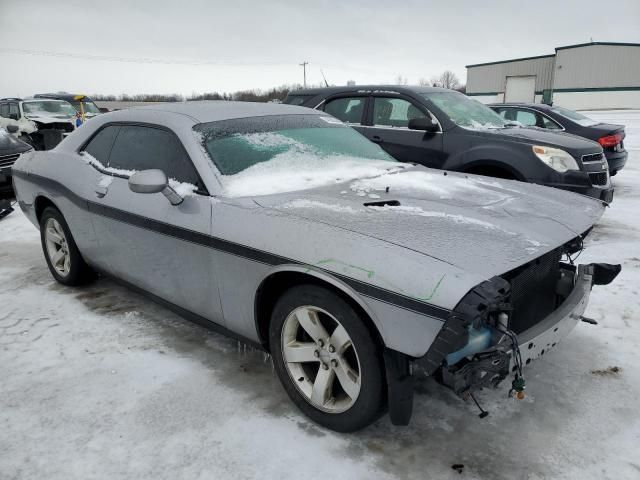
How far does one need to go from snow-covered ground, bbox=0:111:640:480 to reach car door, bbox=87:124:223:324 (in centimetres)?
39

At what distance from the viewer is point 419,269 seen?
191cm

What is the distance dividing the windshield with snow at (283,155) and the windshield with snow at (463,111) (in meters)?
2.37

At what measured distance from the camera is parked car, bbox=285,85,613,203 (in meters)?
5.20

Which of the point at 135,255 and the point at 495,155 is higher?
the point at 495,155

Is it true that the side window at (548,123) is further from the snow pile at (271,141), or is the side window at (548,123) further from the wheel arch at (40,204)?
the wheel arch at (40,204)

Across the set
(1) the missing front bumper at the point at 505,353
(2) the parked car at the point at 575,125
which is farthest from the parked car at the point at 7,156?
(2) the parked car at the point at 575,125

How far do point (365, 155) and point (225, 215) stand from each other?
1400 millimetres

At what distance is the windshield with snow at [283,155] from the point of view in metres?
2.87

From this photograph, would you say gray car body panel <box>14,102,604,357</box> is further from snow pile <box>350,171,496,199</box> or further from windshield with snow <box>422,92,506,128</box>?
windshield with snow <box>422,92,506,128</box>

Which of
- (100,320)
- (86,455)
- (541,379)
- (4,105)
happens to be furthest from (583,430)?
(4,105)

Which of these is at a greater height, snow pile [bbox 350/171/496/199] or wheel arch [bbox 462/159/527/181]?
snow pile [bbox 350/171/496/199]

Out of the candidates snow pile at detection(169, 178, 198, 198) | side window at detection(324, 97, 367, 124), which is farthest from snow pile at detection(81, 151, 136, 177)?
side window at detection(324, 97, 367, 124)

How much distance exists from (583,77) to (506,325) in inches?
1898

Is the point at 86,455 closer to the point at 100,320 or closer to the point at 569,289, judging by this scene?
the point at 100,320
